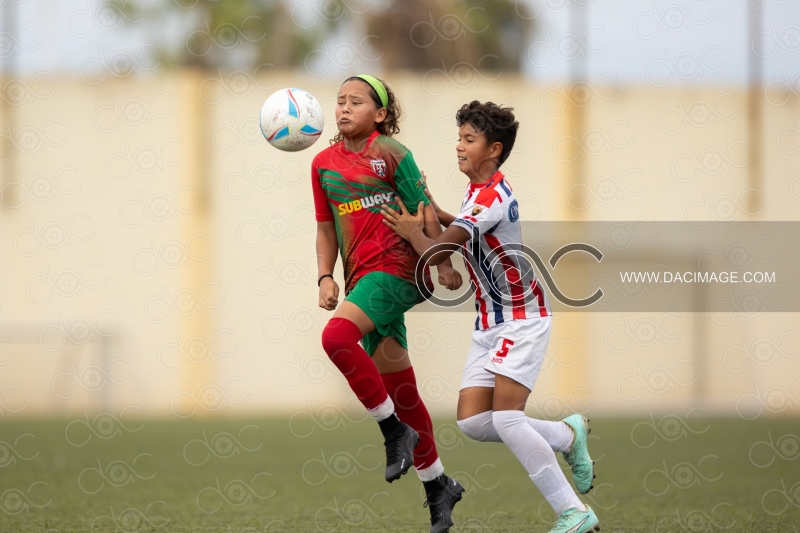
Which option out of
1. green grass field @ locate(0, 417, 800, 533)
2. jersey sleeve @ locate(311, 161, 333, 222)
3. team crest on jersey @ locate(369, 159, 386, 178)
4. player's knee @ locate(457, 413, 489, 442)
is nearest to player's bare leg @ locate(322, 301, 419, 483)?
player's knee @ locate(457, 413, 489, 442)

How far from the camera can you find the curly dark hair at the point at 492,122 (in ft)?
13.6

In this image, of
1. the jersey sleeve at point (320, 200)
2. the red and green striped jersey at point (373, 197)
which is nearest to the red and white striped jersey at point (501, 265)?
the red and green striped jersey at point (373, 197)

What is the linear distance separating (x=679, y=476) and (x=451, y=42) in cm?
1105

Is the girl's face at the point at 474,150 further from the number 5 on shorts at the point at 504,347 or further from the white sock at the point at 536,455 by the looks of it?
the white sock at the point at 536,455

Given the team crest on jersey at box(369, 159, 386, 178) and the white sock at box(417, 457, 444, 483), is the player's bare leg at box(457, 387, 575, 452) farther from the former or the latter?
the team crest on jersey at box(369, 159, 386, 178)

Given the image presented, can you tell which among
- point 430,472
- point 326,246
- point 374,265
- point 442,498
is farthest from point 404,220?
point 442,498

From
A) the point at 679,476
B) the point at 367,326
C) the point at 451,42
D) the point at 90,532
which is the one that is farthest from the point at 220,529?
the point at 451,42

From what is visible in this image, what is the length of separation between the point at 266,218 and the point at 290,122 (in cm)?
911

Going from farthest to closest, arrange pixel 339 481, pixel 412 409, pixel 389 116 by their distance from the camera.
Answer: pixel 339 481, pixel 412 409, pixel 389 116

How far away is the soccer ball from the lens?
4219 mm

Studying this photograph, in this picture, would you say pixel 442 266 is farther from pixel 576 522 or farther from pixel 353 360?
pixel 576 522

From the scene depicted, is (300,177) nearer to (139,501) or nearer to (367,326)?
(139,501)

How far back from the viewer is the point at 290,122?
166 inches

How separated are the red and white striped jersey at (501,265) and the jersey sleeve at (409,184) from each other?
0.23m
